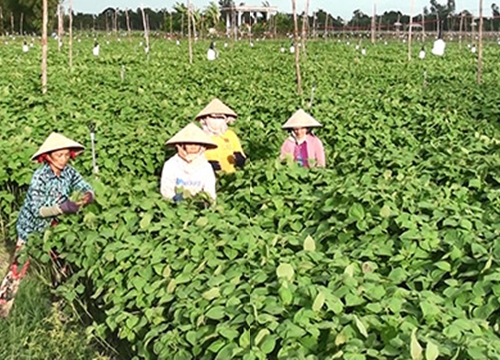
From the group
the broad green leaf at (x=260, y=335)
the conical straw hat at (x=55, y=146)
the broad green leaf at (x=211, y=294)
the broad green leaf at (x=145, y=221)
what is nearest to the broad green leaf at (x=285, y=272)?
the broad green leaf at (x=211, y=294)

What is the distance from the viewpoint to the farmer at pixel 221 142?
19.7 ft

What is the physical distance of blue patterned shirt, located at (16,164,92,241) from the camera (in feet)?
15.3

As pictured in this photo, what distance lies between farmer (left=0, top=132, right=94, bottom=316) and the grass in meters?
0.13

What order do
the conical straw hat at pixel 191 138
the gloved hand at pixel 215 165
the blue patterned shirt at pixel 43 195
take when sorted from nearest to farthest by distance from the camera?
the blue patterned shirt at pixel 43 195 → the conical straw hat at pixel 191 138 → the gloved hand at pixel 215 165

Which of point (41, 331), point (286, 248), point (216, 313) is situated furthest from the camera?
point (41, 331)

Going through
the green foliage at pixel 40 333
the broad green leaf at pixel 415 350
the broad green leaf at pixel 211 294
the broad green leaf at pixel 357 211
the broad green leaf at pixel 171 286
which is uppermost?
the broad green leaf at pixel 357 211

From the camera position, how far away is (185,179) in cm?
500

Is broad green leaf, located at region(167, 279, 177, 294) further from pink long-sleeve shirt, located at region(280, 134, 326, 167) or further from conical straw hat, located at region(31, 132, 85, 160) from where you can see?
pink long-sleeve shirt, located at region(280, 134, 326, 167)

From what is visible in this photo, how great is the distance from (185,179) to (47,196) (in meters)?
0.97

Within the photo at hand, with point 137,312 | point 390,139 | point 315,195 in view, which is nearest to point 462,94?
point 390,139

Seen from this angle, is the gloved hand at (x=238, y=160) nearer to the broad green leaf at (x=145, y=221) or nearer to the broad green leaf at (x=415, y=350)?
the broad green leaf at (x=145, y=221)

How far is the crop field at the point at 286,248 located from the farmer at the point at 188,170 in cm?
15

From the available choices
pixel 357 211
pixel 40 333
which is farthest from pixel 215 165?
pixel 40 333

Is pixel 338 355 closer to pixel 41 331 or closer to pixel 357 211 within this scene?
pixel 357 211
